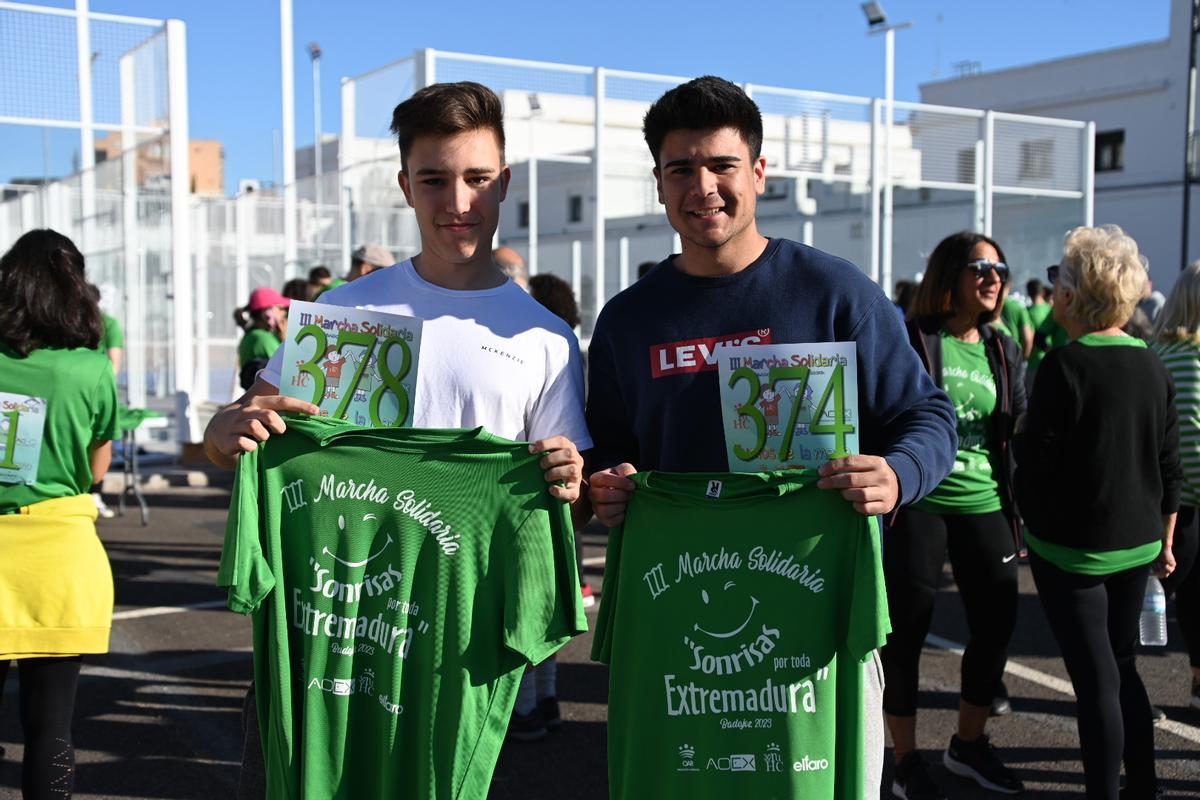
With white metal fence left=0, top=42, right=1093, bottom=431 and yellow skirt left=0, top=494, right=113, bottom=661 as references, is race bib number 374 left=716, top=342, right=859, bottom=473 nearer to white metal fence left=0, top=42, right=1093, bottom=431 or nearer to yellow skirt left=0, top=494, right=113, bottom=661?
yellow skirt left=0, top=494, right=113, bottom=661

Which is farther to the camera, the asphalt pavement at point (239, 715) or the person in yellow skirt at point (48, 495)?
the asphalt pavement at point (239, 715)

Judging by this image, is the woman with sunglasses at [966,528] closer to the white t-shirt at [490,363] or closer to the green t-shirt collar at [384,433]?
the white t-shirt at [490,363]

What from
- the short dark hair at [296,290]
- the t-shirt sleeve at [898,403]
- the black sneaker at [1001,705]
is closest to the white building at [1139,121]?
the short dark hair at [296,290]

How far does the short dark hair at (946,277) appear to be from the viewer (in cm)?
482

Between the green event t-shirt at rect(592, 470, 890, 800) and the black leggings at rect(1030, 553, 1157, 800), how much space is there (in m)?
1.70

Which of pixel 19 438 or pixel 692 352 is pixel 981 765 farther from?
pixel 19 438

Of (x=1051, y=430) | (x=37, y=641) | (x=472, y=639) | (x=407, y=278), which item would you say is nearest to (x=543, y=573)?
(x=472, y=639)

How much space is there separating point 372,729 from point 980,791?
2924mm

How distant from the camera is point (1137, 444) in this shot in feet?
13.5

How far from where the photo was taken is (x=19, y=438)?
12.3ft

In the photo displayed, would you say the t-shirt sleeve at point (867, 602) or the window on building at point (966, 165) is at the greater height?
the window on building at point (966, 165)

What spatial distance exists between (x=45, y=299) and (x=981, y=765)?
395 centimetres

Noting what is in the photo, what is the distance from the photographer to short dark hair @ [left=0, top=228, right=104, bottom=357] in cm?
385

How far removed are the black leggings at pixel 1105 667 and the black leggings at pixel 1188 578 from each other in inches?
39.8
